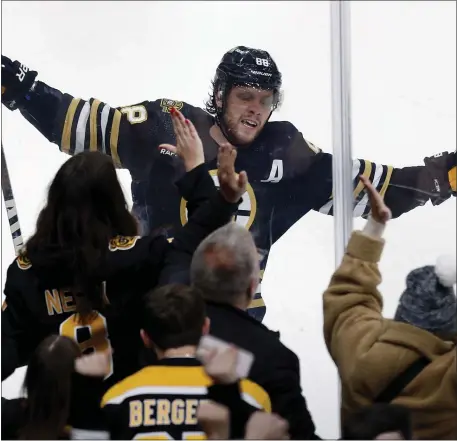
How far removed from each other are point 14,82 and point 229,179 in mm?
557

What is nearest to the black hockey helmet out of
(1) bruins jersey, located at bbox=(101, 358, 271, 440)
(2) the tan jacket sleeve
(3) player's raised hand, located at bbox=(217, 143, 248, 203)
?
(3) player's raised hand, located at bbox=(217, 143, 248, 203)

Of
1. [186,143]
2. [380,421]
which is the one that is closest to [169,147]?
[186,143]

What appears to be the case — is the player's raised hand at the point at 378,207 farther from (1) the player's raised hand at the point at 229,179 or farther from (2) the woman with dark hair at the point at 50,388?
(2) the woman with dark hair at the point at 50,388

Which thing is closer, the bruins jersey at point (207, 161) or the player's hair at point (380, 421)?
the player's hair at point (380, 421)

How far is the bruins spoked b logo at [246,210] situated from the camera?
154 centimetres

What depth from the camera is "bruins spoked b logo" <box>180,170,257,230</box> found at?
1.54 metres

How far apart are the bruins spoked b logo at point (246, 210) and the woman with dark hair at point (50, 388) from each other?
1.22 ft

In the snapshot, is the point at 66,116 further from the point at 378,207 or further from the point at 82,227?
the point at 378,207

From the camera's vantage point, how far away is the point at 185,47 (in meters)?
1.67

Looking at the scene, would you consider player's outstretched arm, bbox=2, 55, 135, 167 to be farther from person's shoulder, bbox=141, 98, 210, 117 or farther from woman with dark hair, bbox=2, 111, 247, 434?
woman with dark hair, bbox=2, 111, 247, 434

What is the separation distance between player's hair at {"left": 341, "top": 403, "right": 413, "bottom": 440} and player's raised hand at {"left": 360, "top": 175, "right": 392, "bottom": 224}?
1.20 ft

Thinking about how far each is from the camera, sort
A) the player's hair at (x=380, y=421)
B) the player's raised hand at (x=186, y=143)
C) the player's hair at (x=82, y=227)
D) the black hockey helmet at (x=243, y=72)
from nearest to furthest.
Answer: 1. the player's hair at (x=380, y=421)
2. the player's hair at (x=82, y=227)
3. the player's raised hand at (x=186, y=143)
4. the black hockey helmet at (x=243, y=72)

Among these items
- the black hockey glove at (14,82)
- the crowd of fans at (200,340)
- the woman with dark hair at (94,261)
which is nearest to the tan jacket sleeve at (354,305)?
the crowd of fans at (200,340)

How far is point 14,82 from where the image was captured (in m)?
1.60
